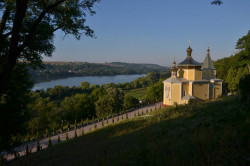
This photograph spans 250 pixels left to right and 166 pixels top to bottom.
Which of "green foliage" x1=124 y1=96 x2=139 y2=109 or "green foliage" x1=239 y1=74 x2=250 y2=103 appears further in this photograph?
"green foliage" x1=124 y1=96 x2=139 y2=109

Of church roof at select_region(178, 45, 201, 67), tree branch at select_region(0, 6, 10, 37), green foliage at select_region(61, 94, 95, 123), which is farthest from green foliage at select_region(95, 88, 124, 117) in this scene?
tree branch at select_region(0, 6, 10, 37)

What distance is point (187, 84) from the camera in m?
25.6

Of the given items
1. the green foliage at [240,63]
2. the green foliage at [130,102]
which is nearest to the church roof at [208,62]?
the green foliage at [240,63]

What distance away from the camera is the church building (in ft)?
83.1

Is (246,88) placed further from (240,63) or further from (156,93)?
(156,93)

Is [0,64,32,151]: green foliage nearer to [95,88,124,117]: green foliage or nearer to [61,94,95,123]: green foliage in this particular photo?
[95,88,124,117]: green foliage

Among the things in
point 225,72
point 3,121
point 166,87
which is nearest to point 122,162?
point 3,121

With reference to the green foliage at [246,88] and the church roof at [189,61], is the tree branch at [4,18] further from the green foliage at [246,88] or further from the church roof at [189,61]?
the church roof at [189,61]

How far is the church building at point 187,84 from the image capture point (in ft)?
83.1

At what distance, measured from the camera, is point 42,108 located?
94.6 feet

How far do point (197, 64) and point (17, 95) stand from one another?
76.9 feet

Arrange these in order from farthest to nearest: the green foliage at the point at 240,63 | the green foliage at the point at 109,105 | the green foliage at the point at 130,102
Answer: the green foliage at the point at 130,102
the green foliage at the point at 109,105
the green foliage at the point at 240,63

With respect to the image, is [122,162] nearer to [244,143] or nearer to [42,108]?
[244,143]

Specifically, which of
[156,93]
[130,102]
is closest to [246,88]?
[130,102]
